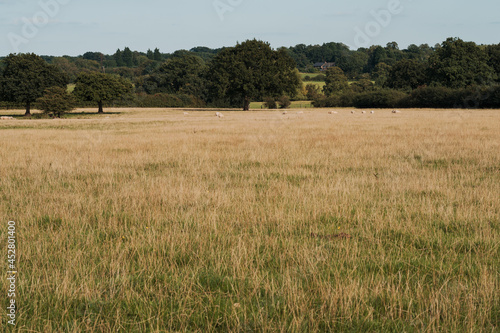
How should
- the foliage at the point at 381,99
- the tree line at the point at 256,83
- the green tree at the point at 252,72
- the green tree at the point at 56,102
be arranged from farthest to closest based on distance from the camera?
the foliage at the point at 381,99, the green tree at the point at 252,72, the tree line at the point at 256,83, the green tree at the point at 56,102

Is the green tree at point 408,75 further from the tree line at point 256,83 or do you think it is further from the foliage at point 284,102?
the foliage at point 284,102

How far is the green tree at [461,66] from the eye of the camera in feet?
266

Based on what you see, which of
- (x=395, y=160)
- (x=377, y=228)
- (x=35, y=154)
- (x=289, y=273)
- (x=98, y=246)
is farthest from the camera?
(x=35, y=154)

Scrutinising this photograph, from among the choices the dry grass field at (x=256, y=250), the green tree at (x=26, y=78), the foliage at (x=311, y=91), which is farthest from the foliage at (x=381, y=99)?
the dry grass field at (x=256, y=250)

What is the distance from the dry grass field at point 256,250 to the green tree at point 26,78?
2153 inches

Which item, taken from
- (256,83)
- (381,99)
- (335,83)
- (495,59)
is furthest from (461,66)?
(256,83)

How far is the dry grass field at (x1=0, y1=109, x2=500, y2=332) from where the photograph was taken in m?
3.64

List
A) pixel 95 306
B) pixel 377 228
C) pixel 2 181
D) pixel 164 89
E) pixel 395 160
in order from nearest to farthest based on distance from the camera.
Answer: pixel 95 306 < pixel 377 228 < pixel 2 181 < pixel 395 160 < pixel 164 89

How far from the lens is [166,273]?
4.52 m

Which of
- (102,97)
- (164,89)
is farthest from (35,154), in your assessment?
(164,89)

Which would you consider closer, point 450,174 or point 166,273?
point 166,273

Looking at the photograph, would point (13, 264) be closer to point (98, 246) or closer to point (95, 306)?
point (98, 246)

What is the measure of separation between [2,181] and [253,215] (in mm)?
7098

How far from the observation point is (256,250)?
523 cm
